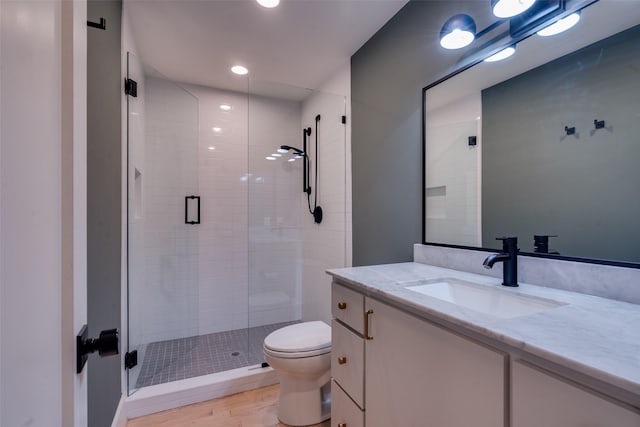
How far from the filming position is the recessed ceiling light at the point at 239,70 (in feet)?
8.30

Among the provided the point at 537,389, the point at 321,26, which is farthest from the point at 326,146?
the point at 537,389

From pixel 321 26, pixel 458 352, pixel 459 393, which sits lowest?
pixel 459 393

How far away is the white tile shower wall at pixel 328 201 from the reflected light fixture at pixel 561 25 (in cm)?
143

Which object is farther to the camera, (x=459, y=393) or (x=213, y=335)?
(x=213, y=335)

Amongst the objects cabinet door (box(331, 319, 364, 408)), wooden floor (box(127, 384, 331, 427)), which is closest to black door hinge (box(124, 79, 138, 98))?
cabinet door (box(331, 319, 364, 408))

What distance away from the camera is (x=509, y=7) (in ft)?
3.86

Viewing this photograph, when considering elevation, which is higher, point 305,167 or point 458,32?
point 458,32

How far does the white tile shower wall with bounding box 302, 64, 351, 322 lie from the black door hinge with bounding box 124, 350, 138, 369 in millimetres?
1408

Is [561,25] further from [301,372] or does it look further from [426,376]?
[301,372]

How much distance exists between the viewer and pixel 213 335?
111 inches

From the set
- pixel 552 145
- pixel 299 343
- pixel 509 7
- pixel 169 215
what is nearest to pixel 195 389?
pixel 299 343
